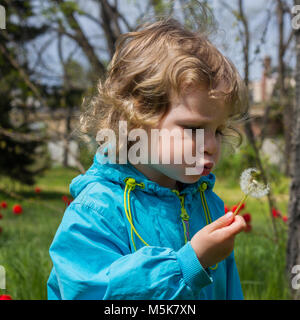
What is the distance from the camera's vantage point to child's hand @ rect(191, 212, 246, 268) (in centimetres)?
97

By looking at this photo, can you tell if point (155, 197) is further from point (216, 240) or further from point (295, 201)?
point (295, 201)

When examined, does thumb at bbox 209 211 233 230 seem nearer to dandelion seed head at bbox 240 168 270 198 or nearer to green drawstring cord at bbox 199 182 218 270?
dandelion seed head at bbox 240 168 270 198

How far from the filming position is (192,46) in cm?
128

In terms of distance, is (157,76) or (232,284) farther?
(232,284)

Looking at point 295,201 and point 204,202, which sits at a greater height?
point 204,202

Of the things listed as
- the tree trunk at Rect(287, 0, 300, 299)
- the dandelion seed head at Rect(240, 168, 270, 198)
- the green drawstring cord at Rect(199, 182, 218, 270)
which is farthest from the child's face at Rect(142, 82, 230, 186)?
the tree trunk at Rect(287, 0, 300, 299)

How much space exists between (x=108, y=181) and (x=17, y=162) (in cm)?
703

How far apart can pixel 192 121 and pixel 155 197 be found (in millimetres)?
254

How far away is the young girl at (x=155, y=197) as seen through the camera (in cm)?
99

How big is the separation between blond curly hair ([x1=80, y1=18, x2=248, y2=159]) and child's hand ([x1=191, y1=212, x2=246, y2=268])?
0.36 metres

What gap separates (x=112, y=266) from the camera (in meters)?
1.01

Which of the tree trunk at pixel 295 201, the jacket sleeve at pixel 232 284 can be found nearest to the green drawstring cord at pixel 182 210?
the jacket sleeve at pixel 232 284

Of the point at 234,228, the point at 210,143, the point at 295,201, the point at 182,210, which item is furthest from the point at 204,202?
the point at 295,201
